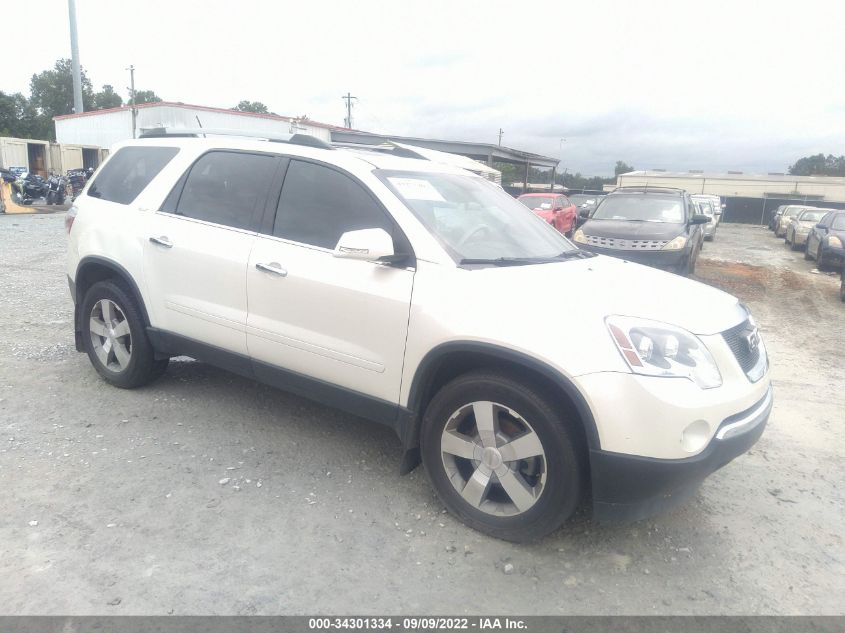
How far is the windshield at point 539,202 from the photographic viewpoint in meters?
19.0

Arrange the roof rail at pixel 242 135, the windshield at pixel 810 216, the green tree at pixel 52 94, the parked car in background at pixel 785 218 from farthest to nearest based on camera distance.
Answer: the green tree at pixel 52 94 → the parked car in background at pixel 785 218 → the windshield at pixel 810 216 → the roof rail at pixel 242 135

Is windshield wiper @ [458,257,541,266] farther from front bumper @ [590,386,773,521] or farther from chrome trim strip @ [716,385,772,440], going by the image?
chrome trim strip @ [716,385,772,440]

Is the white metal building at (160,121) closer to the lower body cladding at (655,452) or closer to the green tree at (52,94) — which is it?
the lower body cladding at (655,452)

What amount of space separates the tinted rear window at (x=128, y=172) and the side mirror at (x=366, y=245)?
2.09 metres

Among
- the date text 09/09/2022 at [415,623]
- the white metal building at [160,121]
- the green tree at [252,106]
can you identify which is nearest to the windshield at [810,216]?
the white metal building at [160,121]

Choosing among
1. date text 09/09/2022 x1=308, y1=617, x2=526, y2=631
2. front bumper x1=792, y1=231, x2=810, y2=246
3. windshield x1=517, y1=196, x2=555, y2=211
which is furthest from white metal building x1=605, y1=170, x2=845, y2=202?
date text 09/09/2022 x1=308, y1=617, x2=526, y2=631

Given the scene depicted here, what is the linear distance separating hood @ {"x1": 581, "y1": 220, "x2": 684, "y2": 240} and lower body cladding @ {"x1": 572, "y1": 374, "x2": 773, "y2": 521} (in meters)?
7.95

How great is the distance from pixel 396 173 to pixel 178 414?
2296 mm

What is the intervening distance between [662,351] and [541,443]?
0.67 m

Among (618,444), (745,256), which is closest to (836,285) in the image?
(745,256)

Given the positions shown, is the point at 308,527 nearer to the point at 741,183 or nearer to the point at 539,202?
the point at 539,202

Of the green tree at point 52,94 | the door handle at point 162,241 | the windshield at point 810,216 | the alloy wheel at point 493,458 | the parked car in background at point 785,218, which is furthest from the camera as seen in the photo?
the green tree at point 52,94

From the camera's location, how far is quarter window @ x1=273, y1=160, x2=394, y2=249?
11.6 ft

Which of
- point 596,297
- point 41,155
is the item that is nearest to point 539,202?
point 596,297
